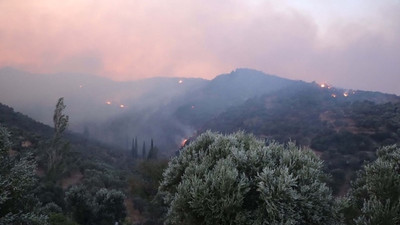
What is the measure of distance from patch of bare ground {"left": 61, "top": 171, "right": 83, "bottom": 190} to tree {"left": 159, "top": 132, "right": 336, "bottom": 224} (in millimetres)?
35532

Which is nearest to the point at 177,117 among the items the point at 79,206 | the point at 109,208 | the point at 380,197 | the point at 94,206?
the point at 109,208

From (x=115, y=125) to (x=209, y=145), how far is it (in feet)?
547

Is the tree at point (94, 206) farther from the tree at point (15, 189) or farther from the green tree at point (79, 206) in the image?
the tree at point (15, 189)

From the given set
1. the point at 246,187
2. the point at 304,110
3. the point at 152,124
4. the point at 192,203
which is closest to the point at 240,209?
the point at 246,187

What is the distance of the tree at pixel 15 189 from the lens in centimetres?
1015

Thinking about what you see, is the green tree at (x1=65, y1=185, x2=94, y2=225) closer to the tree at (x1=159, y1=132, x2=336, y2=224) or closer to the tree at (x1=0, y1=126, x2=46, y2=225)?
the tree at (x1=0, y1=126, x2=46, y2=225)

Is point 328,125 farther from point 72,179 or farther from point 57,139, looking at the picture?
point 57,139

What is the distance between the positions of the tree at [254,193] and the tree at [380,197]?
2161 mm

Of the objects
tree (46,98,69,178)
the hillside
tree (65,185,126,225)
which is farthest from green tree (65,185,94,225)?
the hillside

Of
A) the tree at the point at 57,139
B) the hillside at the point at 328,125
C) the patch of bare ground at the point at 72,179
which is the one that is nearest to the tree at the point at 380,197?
the hillside at the point at 328,125

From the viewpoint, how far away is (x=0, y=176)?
10.1 m

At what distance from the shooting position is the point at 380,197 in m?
14.9

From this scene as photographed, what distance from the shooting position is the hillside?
5094cm

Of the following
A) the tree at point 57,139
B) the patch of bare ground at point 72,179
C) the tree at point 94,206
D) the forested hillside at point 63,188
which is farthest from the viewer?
the patch of bare ground at point 72,179
